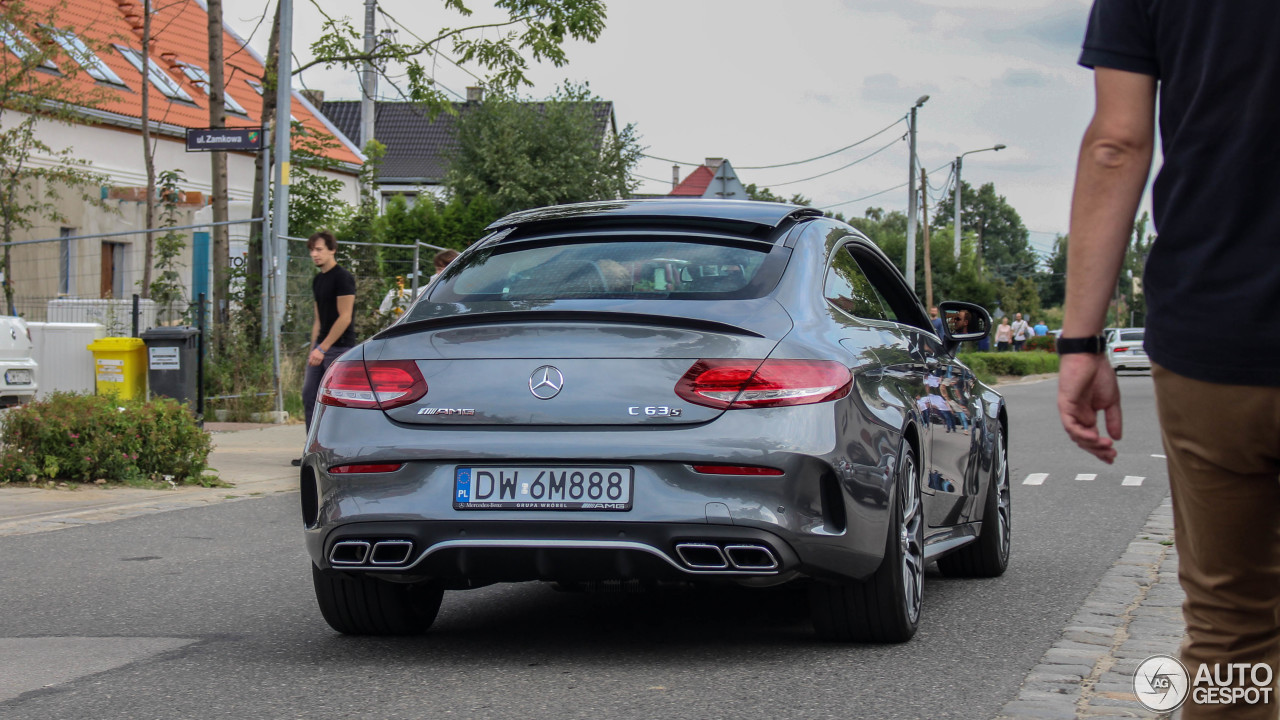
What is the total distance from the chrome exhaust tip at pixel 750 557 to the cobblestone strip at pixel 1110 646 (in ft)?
2.64

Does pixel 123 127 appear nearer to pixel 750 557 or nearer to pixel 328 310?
pixel 328 310

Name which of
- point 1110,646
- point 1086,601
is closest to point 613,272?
point 1110,646

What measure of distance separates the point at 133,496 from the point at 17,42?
12437 mm

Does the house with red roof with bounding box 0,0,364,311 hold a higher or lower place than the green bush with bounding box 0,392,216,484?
higher

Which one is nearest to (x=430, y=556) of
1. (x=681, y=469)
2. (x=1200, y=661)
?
(x=681, y=469)

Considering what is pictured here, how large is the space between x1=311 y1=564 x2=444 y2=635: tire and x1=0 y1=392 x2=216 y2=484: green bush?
6215mm

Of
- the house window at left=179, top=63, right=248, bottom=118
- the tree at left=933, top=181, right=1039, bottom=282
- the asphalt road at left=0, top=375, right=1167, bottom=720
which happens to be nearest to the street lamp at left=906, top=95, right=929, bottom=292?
the house window at left=179, top=63, right=248, bottom=118

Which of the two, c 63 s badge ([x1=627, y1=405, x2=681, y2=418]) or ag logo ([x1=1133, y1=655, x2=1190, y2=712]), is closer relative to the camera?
ag logo ([x1=1133, y1=655, x2=1190, y2=712])

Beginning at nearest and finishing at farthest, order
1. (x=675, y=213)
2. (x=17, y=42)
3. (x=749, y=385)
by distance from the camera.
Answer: (x=749, y=385)
(x=675, y=213)
(x=17, y=42)

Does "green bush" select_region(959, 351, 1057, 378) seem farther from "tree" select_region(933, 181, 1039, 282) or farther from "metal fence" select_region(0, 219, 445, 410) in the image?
"tree" select_region(933, 181, 1039, 282)

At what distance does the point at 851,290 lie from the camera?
5.85 meters

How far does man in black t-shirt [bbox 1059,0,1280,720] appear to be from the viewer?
234cm

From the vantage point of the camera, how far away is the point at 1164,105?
2.50 metres

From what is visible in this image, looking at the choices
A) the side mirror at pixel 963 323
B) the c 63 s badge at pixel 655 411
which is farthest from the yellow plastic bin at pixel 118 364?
the c 63 s badge at pixel 655 411
